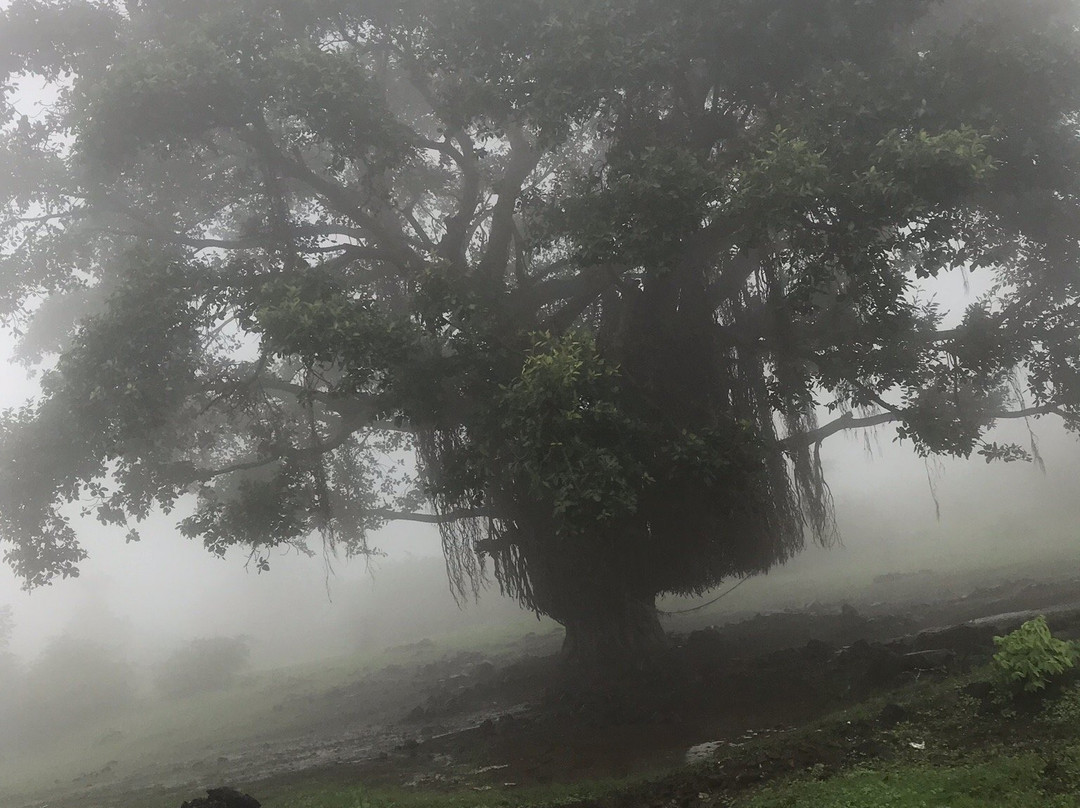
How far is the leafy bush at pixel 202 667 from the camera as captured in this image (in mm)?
30531

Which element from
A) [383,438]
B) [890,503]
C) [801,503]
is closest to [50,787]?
[383,438]

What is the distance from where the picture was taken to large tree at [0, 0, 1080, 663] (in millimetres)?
10453

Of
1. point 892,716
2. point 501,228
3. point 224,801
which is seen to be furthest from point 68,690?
point 892,716

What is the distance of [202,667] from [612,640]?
77.1 ft

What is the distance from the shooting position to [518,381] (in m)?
10.1

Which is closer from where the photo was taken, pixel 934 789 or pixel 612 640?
pixel 934 789

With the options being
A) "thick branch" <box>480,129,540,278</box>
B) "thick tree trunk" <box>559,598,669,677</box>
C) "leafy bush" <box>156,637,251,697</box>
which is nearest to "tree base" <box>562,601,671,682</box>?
"thick tree trunk" <box>559,598,669,677</box>

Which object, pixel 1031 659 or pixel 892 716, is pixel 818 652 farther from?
pixel 1031 659

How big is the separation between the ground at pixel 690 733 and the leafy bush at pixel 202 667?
9070 mm

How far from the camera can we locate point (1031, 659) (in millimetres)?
7234

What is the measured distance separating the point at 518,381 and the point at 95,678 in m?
26.8

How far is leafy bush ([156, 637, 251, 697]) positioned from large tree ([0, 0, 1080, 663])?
17015 mm

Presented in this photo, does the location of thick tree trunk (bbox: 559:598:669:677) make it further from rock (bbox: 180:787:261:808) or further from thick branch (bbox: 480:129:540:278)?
rock (bbox: 180:787:261:808)

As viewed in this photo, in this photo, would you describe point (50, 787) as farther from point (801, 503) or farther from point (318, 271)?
point (801, 503)
